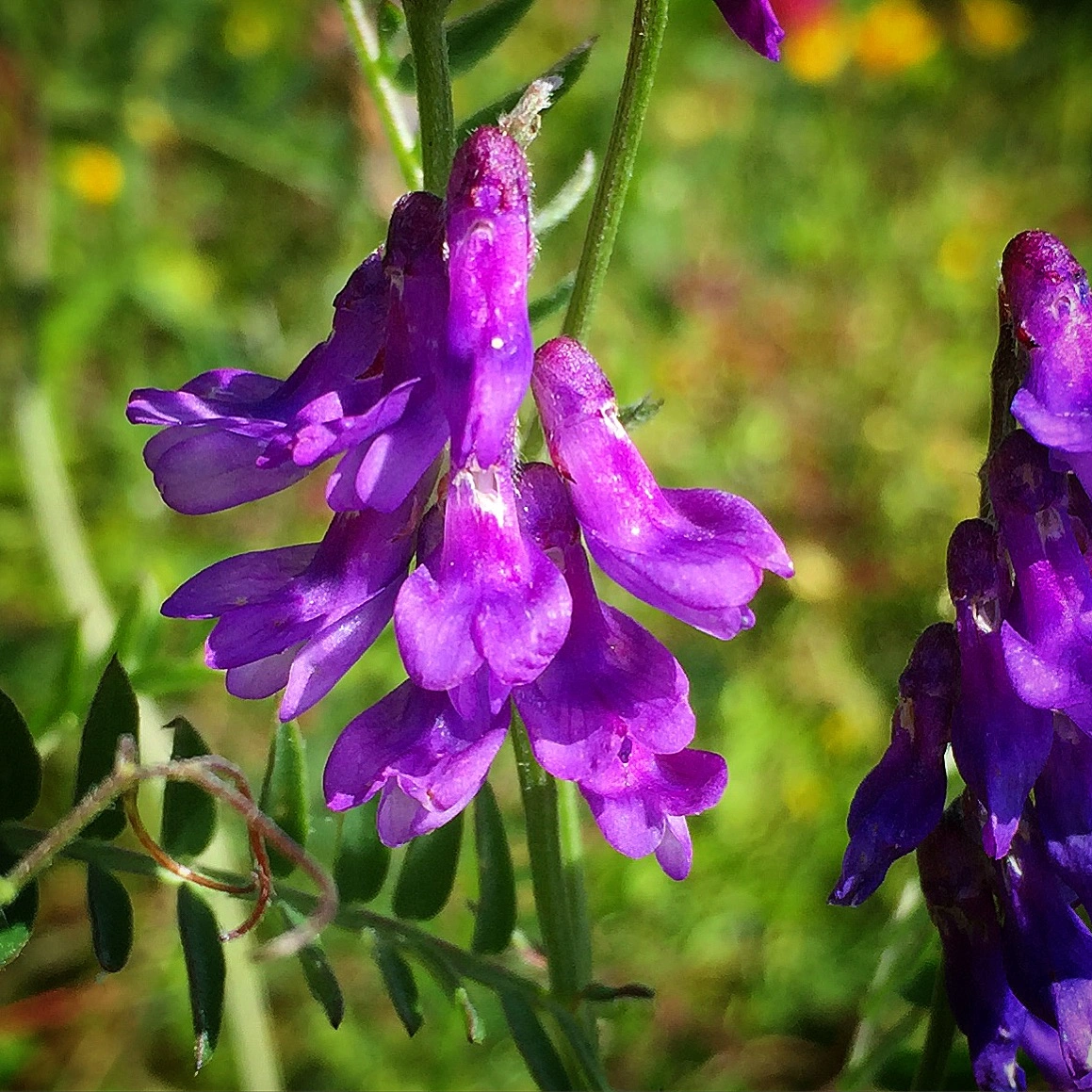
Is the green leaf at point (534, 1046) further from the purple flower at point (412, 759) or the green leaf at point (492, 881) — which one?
the purple flower at point (412, 759)

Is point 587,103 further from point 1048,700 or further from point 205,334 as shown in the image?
point 1048,700

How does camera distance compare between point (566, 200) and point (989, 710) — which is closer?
point (989, 710)

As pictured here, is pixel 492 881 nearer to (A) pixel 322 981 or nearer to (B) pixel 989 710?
(A) pixel 322 981

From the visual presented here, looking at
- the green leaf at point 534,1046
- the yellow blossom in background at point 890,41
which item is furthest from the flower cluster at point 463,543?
the yellow blossom in background at point 890,41

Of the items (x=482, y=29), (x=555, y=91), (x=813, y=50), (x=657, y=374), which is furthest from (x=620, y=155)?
(x=813, y=50)

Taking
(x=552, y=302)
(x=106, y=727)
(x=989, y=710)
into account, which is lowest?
(x=106, y=727)

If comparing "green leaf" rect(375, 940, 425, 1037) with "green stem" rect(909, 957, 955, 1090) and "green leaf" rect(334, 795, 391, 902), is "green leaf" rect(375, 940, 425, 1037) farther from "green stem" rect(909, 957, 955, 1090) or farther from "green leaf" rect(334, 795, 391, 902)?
"green stem" rect(909, 957, 955, 1090)
